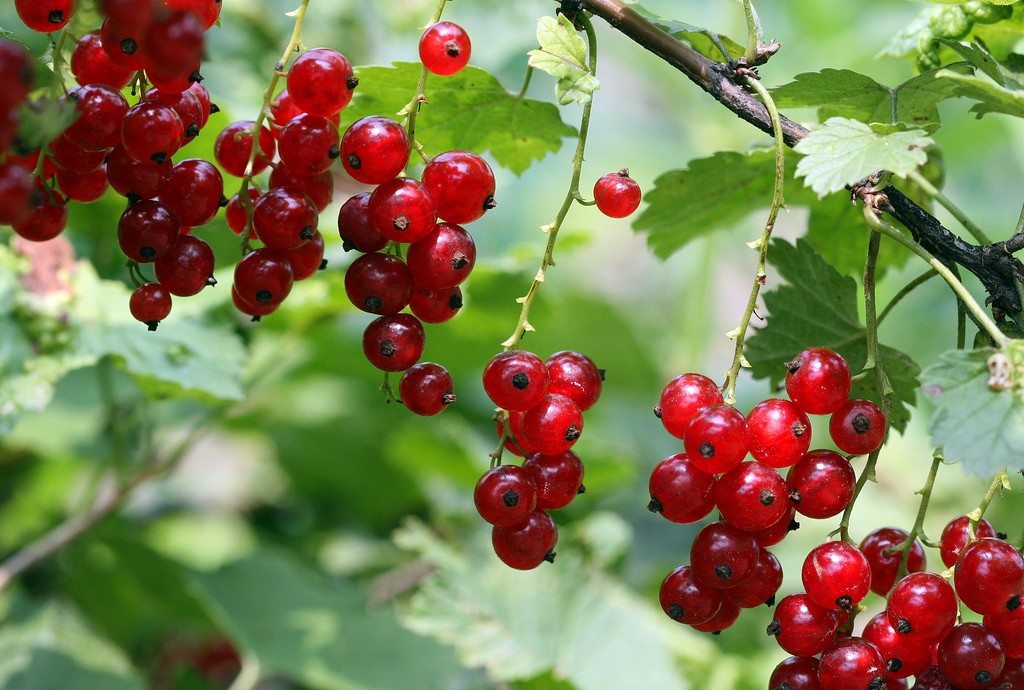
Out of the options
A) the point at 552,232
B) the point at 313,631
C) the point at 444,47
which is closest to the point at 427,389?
the point at 552,232

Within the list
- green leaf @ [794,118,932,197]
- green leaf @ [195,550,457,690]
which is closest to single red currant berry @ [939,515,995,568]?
green leaf @ [794,118,932,197]

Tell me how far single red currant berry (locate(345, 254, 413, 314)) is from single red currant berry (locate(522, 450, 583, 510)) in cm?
16

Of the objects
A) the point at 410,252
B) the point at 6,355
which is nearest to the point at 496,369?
the point at 410,252

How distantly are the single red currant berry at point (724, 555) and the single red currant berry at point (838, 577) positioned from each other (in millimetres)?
47

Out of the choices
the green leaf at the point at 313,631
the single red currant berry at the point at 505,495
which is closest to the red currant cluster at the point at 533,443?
the single red currant berry at the point at 505,495

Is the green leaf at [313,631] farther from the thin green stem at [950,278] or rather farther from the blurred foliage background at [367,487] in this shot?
the thin green stem at [950,278]

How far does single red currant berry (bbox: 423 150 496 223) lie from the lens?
0.80 meters

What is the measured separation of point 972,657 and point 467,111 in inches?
25.6

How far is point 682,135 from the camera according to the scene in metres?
3.73

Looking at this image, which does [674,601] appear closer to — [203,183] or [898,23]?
[203,183]

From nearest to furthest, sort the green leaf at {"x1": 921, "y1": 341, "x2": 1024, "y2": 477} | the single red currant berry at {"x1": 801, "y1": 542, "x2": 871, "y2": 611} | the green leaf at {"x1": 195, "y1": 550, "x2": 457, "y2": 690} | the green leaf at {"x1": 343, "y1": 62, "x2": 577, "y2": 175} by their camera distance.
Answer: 1. the green leaf at {"x1": 921, "y1": 341, "x2": 1024, "y2": 477}
2. the single red currant berry at {"x1": 801, "y1": 542, "x2": 871, "y2": 611}
3. the green leaf at {"x1": 343, "y1": 62, "x2": 577, "y2": 175}
4. the green leaf at {"x1": 195, "y1": 550, "x2": 457, "y2": 690}

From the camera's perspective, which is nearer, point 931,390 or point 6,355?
point 931,390

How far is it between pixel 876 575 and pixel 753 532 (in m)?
0.16

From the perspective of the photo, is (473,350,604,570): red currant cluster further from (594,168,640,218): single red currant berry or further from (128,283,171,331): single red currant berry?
(128,283,171,331): single red currant berry
